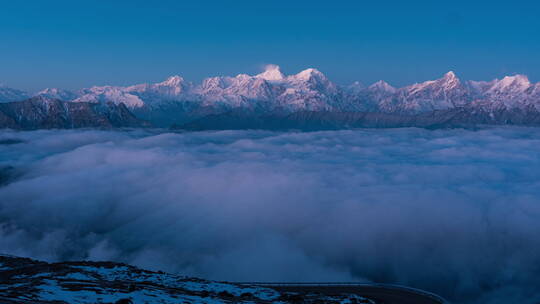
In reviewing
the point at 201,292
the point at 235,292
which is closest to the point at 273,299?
the point at 235,292

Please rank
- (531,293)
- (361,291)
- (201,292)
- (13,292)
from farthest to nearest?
(531,293) < (361,291) < (201,292) < (13,292)

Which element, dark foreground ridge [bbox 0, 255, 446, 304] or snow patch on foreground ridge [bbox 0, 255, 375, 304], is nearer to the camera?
snow patch on foreground ridge [bbox 0, 255, 375, 304]

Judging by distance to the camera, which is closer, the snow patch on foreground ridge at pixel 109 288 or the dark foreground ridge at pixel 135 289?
the snow patch on foreground ridge at pixel 109 288

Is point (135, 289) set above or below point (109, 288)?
below

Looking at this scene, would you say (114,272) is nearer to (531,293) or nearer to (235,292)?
(235,292)

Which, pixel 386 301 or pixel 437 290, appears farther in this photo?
pixel 437 290
